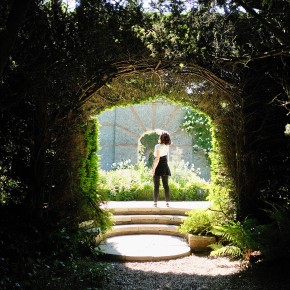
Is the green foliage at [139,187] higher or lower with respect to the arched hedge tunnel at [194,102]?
lower

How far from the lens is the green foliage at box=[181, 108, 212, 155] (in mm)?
15359

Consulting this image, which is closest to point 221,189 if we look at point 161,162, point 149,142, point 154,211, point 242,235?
point 242,235

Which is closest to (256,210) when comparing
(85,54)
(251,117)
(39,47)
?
(251,117)

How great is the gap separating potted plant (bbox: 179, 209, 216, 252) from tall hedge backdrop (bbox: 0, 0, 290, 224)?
0.55 meters

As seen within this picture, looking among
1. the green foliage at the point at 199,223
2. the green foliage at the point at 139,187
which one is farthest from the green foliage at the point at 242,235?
the green foliage at the point at 139,187

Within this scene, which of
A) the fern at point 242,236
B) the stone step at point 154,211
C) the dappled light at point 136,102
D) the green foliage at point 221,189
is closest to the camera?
the dappled light at point 136,102

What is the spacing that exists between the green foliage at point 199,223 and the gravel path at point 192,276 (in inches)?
28.3

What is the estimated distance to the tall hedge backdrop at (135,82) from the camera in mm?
4133

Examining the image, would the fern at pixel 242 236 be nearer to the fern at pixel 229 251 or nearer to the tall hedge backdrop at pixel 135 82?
the fern at pixel 229 251

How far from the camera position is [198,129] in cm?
1552

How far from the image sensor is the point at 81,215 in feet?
19.7

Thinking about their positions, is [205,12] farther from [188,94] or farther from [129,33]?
[188,94]

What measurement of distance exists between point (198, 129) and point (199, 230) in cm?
919

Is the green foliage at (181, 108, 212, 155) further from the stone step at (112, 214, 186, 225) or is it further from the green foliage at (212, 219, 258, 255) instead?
the green foliage at (212, 219, 258, 255)
